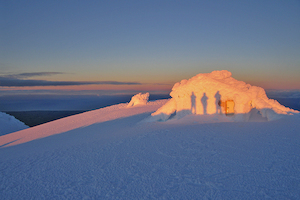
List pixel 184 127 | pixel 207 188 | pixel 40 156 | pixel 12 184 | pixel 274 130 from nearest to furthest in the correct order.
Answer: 1. pixel 207 188
2. pixel 12 184
3. pixel 40 156
4. pixel 274 130
5. pixel 184 127

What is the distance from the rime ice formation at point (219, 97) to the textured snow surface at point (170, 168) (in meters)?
2.90

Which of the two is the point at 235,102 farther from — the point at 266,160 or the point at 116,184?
the point at 116,184

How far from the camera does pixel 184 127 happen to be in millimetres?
11750

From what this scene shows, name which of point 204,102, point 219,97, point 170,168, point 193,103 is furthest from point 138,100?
point 170,168

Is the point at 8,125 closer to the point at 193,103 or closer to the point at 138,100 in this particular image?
the point at 138,100

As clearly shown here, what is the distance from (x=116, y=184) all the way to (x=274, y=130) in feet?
28.7

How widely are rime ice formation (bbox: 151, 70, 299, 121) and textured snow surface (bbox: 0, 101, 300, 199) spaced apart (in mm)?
2895

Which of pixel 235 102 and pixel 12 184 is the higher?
pixel 235 102

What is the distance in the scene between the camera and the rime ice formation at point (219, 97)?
1277 cm

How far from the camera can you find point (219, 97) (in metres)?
13.4

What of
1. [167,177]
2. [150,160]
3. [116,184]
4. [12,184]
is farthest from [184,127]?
[12,184]

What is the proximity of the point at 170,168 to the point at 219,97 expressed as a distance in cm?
871

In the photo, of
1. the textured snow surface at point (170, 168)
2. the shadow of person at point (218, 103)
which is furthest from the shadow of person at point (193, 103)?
the textured snow surface at point (170, 168)

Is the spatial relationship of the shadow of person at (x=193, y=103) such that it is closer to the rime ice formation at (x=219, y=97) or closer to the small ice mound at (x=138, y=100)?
the rime ice formation at (x=219, y=97)
